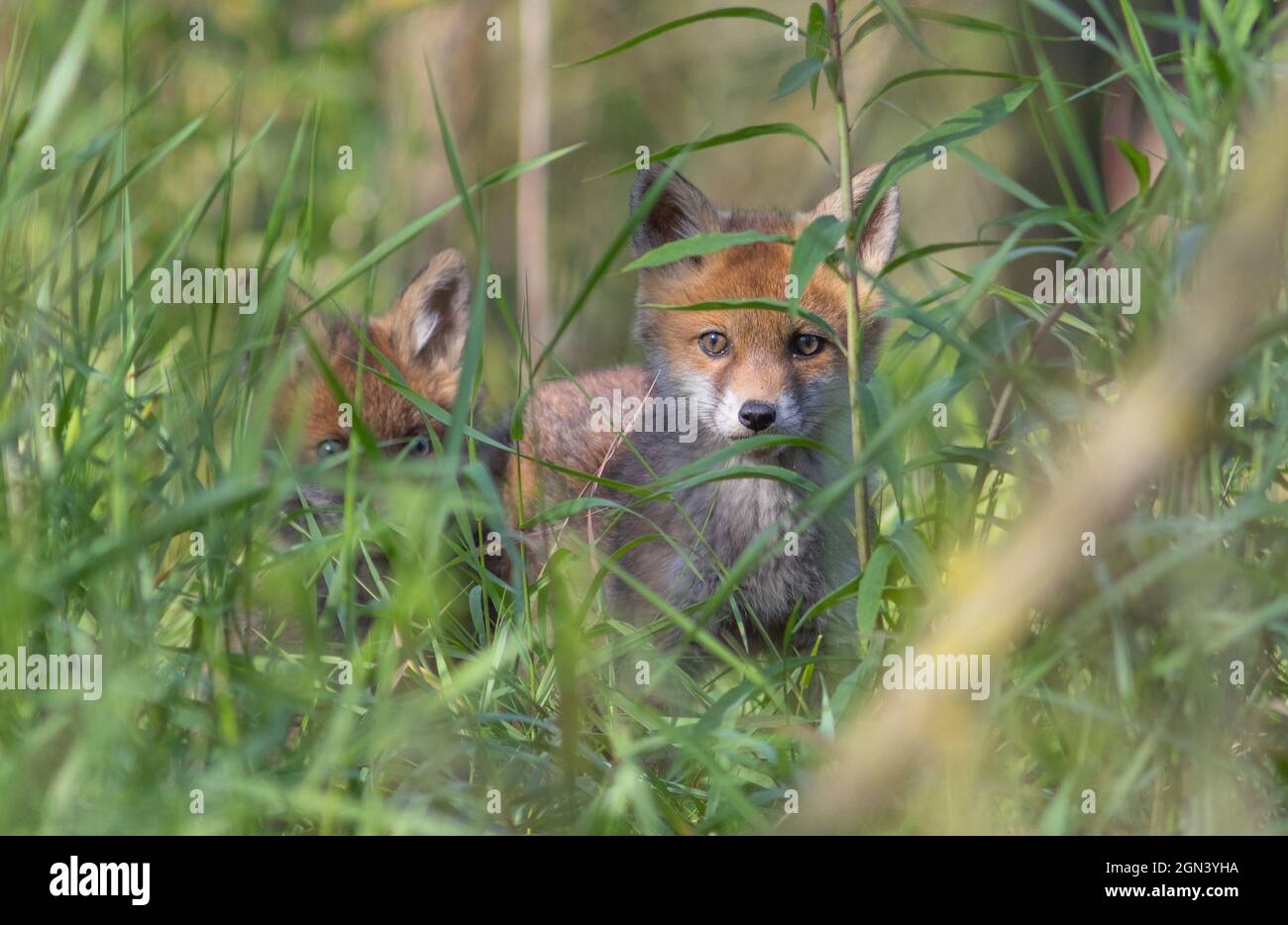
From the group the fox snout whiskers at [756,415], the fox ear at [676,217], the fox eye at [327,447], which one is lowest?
the fox snout whiskers at [756,415]

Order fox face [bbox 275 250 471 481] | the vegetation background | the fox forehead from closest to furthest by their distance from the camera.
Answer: the vegetation background → the fox forehead → fox face [bbox 275 250 471 481]

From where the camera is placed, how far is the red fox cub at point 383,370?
4051mm

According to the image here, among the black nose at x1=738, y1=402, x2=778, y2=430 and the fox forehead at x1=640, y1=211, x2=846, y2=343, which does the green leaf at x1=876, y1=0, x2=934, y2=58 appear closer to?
the black nose at x1=738, y1=402, x2=778, y2=430

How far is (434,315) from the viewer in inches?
187

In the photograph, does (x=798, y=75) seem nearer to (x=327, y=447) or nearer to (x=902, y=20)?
(x=902, y=20)

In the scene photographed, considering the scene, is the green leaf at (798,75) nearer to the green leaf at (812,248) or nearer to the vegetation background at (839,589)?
the vegetation background at (839,589)

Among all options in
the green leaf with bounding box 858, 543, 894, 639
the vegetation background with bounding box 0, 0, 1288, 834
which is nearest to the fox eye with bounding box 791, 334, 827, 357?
the vegetation background with bounding box 0, 0, 1288, 834

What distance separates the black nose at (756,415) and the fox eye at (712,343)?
0.43m

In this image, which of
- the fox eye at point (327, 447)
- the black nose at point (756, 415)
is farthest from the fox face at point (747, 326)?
the fox eye at point (327, 447)

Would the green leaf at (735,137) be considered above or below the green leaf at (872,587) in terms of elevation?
above

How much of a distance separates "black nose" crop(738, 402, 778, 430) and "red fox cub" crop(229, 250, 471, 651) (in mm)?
853

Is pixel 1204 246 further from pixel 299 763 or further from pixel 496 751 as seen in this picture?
pixel 299 763

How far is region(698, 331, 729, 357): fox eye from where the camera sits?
4012 millimetres
